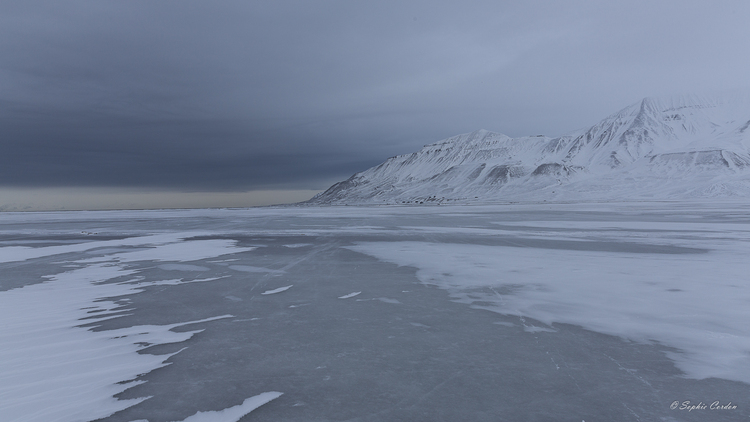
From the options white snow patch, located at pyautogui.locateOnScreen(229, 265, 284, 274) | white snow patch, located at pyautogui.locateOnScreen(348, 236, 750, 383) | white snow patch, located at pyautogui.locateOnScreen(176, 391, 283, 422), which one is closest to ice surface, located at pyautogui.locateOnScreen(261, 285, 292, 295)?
white snow patch, located at pyautogui.locateOnScreen(229, 265, 284, 274)

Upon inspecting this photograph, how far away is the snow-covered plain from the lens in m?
4.20

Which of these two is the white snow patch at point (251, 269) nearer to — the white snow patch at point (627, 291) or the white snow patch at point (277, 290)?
the white snow patch at point (277, 290)

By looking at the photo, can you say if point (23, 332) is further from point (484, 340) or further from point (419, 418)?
point (484, 340)

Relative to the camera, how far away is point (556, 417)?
393 cm

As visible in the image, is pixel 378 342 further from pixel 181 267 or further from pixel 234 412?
pixel 181 267

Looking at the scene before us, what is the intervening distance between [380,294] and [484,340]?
10.8 feet

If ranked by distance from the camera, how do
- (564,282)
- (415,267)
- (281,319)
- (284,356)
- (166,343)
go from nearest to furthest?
(284,356)
(166,343)
(281,319)
(564,282)
(415,267)

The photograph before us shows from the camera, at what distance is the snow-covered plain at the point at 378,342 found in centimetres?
420

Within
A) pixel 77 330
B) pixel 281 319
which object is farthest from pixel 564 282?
pixel 77 330

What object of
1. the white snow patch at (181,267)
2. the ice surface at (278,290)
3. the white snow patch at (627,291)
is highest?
the white snow patch at (181,267)

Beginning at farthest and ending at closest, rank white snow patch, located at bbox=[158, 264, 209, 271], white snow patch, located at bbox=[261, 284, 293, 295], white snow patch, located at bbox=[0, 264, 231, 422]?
white snow patch, located at bbox=[158, 264, 209, 271] < white snow patch, located at bbox=[261, 284, 293, 295] < white snow patch, located at bbox=[0, 264, 231, 422]

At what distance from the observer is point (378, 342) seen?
19.7ft

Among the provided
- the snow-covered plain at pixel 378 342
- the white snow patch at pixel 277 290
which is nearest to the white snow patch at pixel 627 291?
the snow-covered plain at pixel 378 342

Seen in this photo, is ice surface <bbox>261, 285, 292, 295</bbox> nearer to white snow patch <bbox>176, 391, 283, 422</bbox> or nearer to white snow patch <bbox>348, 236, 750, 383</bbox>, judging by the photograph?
white snow patch <bbox>348, 236, 750, 383</bbox>
